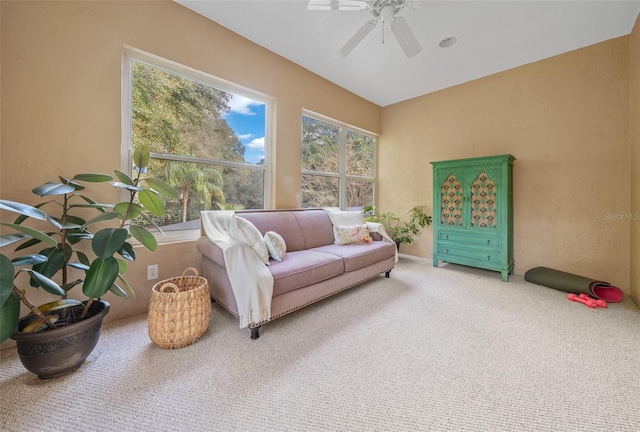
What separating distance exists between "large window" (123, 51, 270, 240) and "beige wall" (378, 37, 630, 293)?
2.97 meters

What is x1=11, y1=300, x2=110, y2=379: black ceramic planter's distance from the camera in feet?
4.20

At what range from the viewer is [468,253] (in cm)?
325

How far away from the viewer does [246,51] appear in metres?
2.71

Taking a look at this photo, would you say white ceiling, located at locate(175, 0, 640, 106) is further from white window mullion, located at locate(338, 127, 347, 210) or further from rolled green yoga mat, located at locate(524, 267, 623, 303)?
rolled green yoga mat, located at locate(524, 267, 623, 303)

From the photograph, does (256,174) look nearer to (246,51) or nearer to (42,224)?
(246,51)

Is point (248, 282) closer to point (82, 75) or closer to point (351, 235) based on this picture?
point (351, 235)

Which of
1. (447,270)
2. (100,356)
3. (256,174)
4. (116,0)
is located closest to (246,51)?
(116,0)

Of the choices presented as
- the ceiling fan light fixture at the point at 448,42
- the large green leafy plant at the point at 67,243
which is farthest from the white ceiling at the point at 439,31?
the large green leafy plant at the point at 67,243

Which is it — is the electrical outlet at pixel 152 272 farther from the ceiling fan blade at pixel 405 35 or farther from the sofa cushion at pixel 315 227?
the ceiling fan blade at pixel 405 35

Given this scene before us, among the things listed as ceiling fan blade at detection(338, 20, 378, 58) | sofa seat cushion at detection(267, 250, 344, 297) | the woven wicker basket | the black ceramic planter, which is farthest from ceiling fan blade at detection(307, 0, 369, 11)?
the black ceramic planter

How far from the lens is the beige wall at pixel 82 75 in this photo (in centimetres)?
161

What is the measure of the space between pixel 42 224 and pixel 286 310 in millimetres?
1846

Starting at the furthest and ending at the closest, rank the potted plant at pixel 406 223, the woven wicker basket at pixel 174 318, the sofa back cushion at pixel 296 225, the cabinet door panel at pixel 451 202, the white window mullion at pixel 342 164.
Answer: the white window mullion at pixel 342 164 < the potted plant at pixel 406 223 < the cabinet door panel at pixel 451 202 < the sofa back cushion at pixel 296 225 < the woven wicker basket at pixel 174 318

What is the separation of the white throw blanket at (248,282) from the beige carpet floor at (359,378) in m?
0.22
